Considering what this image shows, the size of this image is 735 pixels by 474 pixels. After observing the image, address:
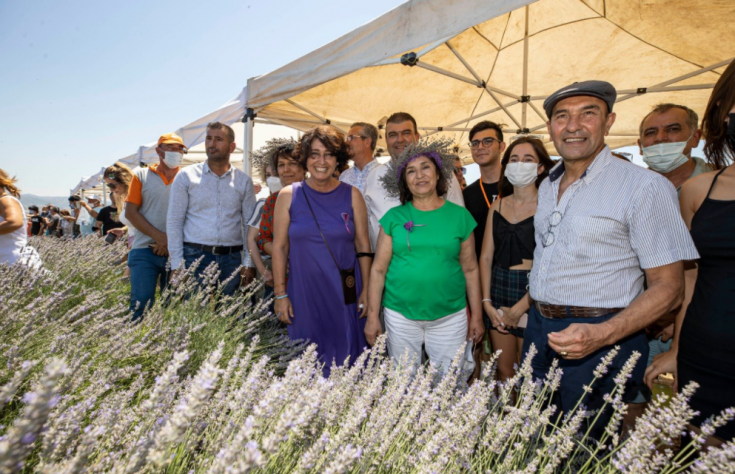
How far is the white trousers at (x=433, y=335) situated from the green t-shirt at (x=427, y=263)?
6 cm

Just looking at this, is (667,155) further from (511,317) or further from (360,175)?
(360,175)

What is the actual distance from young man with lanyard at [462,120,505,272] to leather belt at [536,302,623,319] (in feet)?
4.47

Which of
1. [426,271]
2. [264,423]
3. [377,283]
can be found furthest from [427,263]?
[264,423]

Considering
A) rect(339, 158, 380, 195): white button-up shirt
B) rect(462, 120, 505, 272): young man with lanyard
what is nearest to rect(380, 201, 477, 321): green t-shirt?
rect(462, 120, 505, 272): young man with lanyard

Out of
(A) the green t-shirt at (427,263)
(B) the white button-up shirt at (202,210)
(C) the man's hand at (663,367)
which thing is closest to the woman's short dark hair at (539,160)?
(A) the green t-shirt at (427,263)

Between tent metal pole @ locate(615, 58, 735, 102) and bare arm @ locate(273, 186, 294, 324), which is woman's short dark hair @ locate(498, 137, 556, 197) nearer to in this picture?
bare arm @ locate(273, 186, 294, 324)

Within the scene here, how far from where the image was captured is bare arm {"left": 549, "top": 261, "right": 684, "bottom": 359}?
1438 millimetres

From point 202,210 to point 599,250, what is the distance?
301 centimetres

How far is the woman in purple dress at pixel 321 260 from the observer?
285cm

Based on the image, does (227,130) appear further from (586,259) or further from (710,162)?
(710,162)

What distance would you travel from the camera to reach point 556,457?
3.54 ft

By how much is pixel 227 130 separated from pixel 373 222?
1590 mm

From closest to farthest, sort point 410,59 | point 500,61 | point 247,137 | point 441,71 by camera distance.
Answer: point 410,59
point 441,71
point 247,137
point 500,61

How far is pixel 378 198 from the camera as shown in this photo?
130 inches
